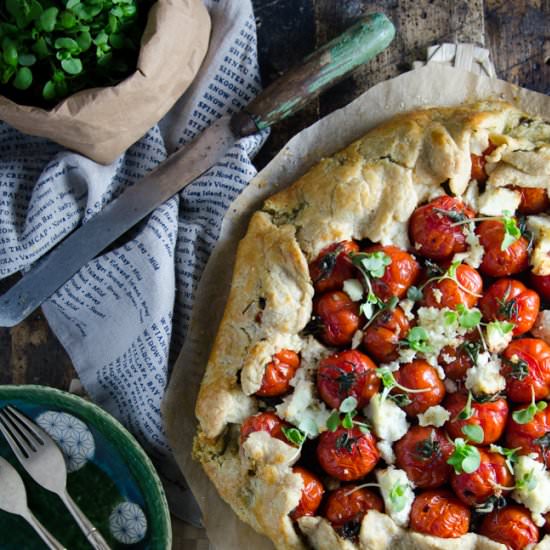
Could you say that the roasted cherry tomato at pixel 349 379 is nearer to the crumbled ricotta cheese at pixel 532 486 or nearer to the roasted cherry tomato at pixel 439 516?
the roasted cherry tomato at pixel 439 516

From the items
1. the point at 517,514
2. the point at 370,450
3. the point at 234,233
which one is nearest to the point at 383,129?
the point at 234,233

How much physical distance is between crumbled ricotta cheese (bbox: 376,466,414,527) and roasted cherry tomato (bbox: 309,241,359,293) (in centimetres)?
56

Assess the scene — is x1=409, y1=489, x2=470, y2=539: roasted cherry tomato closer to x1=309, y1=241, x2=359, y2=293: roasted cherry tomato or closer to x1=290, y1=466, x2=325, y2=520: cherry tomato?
x1=290, y1=466, x2=325, y2=520: cherry tomato

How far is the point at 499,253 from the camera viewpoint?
93.8 inches

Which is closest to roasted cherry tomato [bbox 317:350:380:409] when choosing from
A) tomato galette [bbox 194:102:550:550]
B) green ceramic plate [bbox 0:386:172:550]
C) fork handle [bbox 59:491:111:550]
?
tomato galette [bbox 194:102:550:550]

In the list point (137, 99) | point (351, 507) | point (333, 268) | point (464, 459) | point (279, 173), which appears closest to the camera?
point (464, 459)

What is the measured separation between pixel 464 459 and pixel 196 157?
4.29 feet

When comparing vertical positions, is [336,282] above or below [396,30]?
below

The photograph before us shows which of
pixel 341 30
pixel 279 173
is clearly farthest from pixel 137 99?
pixel 341 30

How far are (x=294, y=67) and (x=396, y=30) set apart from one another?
44 centimetres

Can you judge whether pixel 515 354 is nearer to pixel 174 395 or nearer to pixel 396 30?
pixel 174 395

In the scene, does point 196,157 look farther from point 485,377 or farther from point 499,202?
point 485,377

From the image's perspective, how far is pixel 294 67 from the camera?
277cm

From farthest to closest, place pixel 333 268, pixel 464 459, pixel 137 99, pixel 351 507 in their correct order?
pixel 137 99 → pixel 333 268 → pixel 351 507 → pixel 464 459
